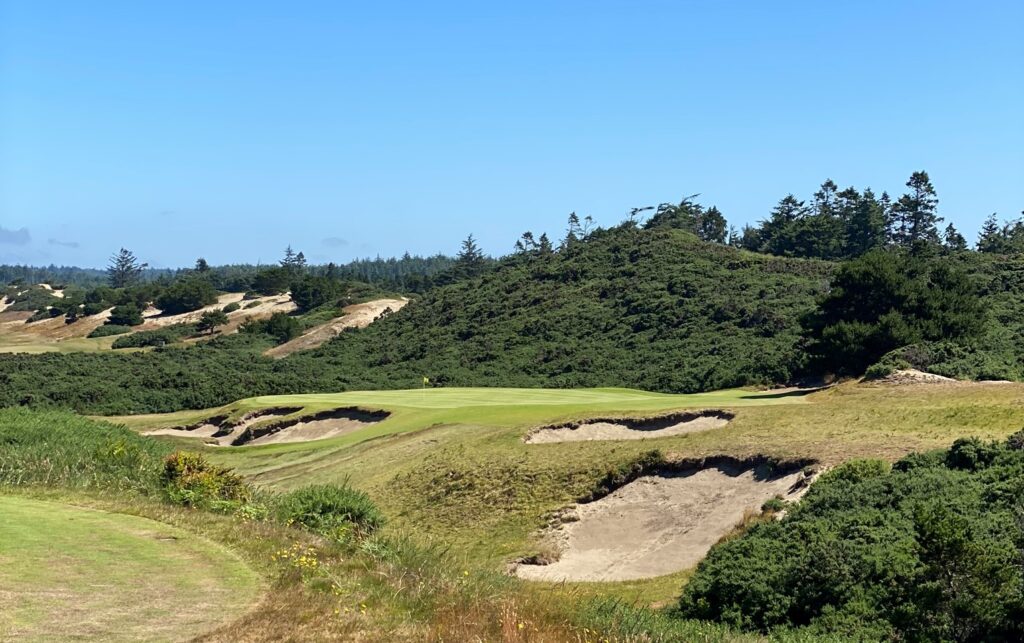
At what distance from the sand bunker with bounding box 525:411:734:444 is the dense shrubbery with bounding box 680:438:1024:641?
10.8 metres

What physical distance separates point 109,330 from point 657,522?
114m

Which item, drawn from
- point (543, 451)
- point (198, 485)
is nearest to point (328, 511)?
point (198, 485)

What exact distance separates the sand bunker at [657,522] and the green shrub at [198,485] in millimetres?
7768

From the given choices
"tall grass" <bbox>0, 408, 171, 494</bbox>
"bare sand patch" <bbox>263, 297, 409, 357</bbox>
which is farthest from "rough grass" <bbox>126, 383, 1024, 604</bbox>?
"bare sand patch" <bbox>263, 297, 409, 357</bbox>

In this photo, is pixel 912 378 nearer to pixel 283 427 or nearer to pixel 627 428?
pixel 627 428

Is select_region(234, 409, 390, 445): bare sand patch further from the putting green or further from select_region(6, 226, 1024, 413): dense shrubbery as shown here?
the putting green

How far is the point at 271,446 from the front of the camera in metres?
43.6

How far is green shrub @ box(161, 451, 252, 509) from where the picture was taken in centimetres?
1825

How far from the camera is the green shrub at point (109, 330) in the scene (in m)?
121

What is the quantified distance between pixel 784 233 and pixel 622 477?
97015 millimetres

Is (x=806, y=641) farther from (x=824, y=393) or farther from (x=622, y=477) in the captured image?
(x=824, y=393)

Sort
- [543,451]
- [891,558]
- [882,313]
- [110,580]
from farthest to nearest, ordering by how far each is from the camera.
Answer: [882,313]
[543,451]
[891,558]
[110,580]

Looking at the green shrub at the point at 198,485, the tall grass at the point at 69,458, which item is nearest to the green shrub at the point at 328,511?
the green shrub at the point at 198,485

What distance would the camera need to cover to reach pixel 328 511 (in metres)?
20.1
